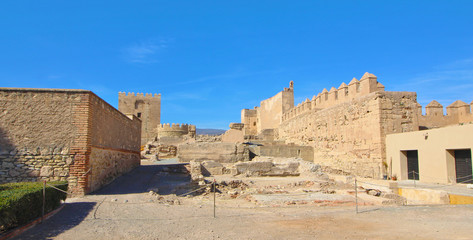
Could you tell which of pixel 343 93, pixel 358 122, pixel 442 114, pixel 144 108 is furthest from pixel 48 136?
pixel 144 108

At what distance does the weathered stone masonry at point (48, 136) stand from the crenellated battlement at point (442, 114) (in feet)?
63.2

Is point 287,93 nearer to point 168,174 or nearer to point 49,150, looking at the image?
point 168,174

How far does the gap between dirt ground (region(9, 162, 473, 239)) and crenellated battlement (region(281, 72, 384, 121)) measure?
7.74m

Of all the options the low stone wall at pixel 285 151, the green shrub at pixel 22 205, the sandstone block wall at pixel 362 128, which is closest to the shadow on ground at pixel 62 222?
the green shrub at pixel 22 205

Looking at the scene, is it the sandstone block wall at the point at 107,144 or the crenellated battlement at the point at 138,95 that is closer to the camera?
the sandstone block wall at the point at 107,144

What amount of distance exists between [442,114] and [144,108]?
132 feet

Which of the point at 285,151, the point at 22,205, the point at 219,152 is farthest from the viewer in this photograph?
the point at 285,151

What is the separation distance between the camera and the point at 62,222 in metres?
6.29

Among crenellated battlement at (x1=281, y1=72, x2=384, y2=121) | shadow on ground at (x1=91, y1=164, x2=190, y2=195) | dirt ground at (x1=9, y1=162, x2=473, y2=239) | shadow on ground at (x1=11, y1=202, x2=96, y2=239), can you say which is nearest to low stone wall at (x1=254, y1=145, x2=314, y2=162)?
crenellated battlement at (x1=281, y1=72, x2=384, y2=121)

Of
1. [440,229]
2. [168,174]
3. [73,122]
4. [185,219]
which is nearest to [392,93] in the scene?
[440,229]

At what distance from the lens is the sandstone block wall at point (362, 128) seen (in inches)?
552

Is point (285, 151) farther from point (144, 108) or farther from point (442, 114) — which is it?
point (144, 108)

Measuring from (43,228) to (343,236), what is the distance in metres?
5.36

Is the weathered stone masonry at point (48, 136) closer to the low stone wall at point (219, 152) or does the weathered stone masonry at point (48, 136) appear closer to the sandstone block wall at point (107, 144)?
the sandstone block wall at point (107, 144)
